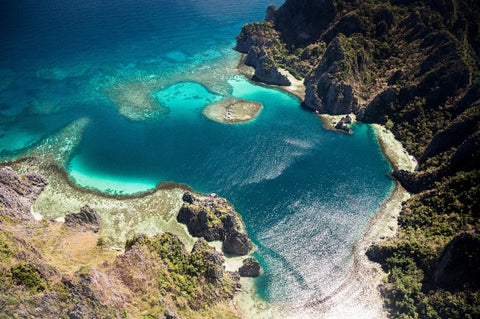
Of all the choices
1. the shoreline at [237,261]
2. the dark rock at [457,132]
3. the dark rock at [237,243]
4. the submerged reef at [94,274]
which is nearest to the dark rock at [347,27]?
the shoreline at [237,261]

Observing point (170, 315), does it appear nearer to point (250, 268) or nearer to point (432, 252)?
point (250, 268)

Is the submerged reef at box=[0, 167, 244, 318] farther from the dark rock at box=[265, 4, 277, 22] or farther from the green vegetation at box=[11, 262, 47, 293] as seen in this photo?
the dark rock at box=[265, 4, 277, 22]

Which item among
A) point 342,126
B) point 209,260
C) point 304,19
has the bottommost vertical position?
point 209,260

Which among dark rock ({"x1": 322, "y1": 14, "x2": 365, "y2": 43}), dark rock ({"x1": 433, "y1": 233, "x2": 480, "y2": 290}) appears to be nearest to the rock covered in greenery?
dark rock ({"x1": 433, "y1": 233, "x2": 480, "y2": 290})

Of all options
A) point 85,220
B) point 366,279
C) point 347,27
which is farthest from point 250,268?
point 347,27

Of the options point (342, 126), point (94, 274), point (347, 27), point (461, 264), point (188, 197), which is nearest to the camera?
point (94, 274)

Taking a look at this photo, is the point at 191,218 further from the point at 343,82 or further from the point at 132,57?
the point at 132,57

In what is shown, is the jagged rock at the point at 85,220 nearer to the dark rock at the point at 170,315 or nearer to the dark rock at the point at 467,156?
the dark rock at the point at 170,315

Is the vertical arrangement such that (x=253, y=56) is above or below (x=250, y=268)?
above
